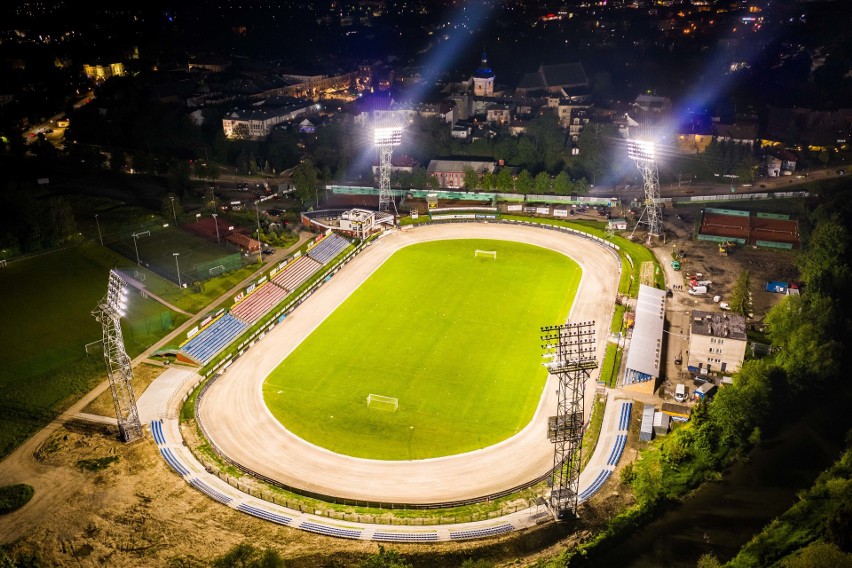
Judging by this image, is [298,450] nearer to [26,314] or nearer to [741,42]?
[26,314]

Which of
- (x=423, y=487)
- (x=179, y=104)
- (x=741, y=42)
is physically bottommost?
(x=423, y=487)

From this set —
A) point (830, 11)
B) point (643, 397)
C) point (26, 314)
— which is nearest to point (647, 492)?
point (643, 397)

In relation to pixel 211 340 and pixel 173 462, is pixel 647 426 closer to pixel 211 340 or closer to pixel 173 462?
pixel 173 462

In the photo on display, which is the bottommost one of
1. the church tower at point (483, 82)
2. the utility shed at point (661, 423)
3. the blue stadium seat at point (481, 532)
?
the blue stadium seat at point (481, 532)

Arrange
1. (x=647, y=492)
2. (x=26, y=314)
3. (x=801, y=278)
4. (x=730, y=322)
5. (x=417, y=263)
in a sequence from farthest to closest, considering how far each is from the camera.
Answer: (x=417, y=263)
(x=801, y=278)
(x=26, y=314)
(x=730, y=322)
(x=647, y=492)

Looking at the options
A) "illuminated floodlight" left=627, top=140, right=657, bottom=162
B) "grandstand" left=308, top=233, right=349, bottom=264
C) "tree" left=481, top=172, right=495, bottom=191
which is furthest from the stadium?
"tree" left=481, top=172, right=495, bottom=191

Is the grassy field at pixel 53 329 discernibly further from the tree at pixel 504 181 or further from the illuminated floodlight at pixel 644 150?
the illuminated floodlight at pixel 644 150

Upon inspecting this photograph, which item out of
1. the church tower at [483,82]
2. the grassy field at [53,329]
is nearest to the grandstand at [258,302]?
the grassy field at [53,329]
